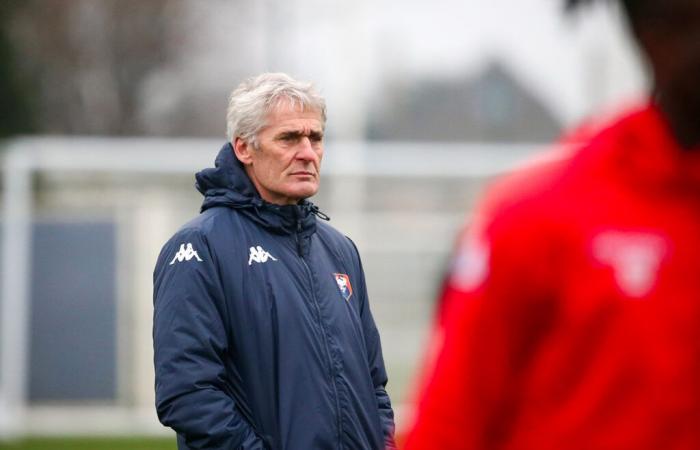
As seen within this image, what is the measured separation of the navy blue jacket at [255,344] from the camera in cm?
400

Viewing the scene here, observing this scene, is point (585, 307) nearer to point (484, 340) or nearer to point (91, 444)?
Answer: point (484, 340)

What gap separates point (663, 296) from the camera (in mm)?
1981

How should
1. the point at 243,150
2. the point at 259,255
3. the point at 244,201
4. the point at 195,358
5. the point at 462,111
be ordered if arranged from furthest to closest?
the point at 462,111
the point at 243,150
the point at 244,201
the point at 259,255
the point at 195,358

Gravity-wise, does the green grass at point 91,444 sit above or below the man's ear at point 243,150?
below

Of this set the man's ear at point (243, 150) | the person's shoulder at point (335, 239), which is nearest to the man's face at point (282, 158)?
the man's ear at point (243, 150)

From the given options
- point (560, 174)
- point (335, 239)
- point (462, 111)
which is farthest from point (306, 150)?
point (462, 111)

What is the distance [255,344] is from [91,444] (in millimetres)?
10204

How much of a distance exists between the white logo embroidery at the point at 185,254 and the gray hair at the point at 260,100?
1.31 feet

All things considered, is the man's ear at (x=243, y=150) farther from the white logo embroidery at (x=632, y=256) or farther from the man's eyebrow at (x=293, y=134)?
the white logo embroidery at (x=632, y=256)

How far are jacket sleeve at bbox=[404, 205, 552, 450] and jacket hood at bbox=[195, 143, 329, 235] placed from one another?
2188 mm

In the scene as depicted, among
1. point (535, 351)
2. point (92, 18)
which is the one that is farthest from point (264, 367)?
point (92, 18)

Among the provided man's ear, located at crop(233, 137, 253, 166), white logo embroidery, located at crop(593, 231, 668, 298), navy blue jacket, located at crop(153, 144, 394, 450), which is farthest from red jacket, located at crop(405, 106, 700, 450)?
man's ear, located at crop(233, 137, 253, 166)

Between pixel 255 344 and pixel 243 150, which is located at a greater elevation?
pixel 243 150

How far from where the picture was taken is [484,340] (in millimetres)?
2035
